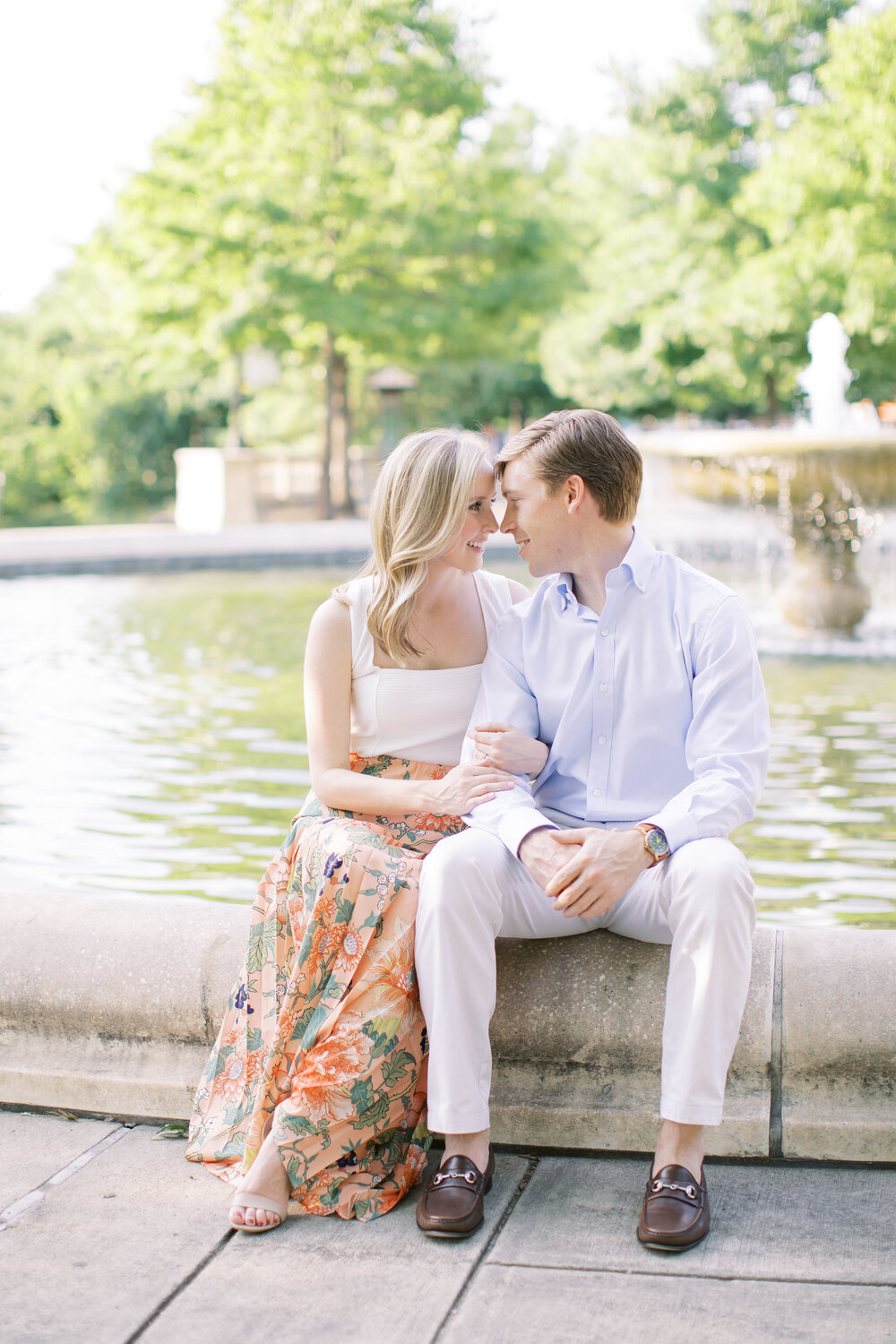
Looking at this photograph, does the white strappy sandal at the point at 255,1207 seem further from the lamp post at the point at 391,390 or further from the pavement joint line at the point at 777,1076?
the lamp post at the point at 391,390

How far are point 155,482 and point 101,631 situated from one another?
70.2 feet

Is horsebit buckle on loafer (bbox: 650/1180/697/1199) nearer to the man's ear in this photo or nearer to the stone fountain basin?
the man's ear

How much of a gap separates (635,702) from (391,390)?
27.0m

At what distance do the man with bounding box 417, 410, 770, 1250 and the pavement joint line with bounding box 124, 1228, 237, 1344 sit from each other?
37cm

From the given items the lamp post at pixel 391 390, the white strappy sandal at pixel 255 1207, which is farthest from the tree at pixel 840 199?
the white strappy sandal at pixel 255 1207

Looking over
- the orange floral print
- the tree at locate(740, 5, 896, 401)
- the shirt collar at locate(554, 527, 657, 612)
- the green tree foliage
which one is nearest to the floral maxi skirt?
the orange floral print

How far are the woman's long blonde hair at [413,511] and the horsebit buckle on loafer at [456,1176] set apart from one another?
3.99ft

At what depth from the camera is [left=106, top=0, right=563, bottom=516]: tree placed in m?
23.8

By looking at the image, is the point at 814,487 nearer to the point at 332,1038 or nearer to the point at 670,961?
the point at 670,961

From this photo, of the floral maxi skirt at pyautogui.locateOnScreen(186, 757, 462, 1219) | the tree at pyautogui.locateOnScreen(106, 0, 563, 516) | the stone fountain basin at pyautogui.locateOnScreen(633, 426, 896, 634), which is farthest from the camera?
the tree at pyautogui.locateOnScreen(106, 0, 563, 516)

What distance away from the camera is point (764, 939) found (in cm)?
301

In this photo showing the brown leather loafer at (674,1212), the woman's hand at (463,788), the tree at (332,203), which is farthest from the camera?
the tree at (332,203)

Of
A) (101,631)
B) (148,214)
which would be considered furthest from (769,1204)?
(148,214)

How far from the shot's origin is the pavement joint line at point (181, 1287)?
7.47 ft
